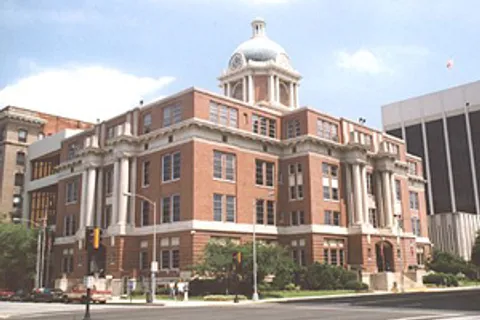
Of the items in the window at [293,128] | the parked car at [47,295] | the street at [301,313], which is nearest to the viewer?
the street at [301,313]

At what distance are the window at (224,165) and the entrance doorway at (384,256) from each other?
70.6 feet

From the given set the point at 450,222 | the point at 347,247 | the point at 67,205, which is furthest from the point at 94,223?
the point at 450,222

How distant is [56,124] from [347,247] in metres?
57.2

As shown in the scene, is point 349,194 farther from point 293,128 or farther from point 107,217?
point 107,217

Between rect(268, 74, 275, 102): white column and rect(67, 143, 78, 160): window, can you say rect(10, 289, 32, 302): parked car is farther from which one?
rect(268, 74, 275, 102): white column

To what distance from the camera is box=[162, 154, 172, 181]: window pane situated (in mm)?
57094

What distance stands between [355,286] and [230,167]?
17985mm

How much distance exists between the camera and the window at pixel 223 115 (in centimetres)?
5754

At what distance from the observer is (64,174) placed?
7244 cm

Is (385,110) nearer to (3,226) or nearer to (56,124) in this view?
(56,124)

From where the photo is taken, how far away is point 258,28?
281 feet

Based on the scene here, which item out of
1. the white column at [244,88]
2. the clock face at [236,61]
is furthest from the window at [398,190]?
the clock face at [236,61]

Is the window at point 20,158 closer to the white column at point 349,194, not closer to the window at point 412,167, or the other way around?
the white column at point 349,194

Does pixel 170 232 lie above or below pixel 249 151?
below
